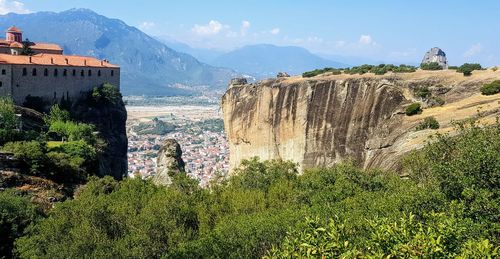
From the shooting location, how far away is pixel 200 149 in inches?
7800

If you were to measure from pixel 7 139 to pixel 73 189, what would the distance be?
11.0 metres

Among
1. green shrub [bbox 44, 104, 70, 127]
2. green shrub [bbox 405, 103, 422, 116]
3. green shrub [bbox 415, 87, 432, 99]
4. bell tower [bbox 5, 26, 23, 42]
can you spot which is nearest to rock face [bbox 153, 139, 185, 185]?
green shrub [bbox 44, 104, 70, 127]

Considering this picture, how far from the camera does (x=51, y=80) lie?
70.2m

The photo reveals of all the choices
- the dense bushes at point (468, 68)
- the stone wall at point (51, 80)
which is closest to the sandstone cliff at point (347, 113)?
the dense bushes at point (468, 68)

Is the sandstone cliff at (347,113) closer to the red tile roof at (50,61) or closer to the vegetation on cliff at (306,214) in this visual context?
the vegetation on cliff at (306,214)

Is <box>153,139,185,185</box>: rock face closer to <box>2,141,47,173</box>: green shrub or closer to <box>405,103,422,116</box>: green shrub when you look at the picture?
<box>2,141,47,173</box>: green shrub

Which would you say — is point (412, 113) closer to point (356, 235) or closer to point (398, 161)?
point (398, 161)

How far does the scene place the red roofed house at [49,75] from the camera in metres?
64.3

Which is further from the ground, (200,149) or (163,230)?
(163,230)

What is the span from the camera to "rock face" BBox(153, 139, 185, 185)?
57588 mm

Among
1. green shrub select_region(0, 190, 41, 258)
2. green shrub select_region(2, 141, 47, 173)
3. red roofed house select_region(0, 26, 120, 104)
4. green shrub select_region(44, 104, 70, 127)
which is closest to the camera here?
green shrub select_region(0, 190, 41, 258)

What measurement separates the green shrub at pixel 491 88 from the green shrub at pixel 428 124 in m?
6.51

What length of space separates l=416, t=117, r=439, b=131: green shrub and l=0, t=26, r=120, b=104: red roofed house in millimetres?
50154

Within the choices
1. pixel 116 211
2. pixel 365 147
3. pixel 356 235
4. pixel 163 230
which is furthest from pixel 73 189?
pixel 356 235
